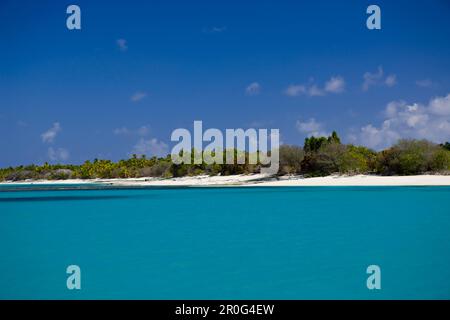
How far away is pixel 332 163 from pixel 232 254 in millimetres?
41174

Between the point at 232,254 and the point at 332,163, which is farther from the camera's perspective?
the point at 332,163

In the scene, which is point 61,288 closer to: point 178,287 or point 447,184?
point 178,287

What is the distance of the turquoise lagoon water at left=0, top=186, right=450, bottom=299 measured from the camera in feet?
28.6

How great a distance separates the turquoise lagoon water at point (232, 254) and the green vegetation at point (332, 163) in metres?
25.1

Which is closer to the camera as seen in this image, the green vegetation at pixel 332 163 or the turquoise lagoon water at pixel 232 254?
the turquoise lagoon water at pixel 232 254

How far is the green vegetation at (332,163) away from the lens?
4459 cm

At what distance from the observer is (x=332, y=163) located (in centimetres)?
5128

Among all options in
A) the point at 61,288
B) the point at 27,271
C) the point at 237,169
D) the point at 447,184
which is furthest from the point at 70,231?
the point at 237,169

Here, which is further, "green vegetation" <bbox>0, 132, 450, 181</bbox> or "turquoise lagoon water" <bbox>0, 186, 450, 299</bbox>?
"green vegetation" <bbox>0, 132, 450, 181</bbox>

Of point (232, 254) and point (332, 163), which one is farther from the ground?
point (332, 163)

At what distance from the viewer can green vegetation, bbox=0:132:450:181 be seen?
4459 cm

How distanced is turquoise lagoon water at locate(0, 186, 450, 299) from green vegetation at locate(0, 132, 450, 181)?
989 inches

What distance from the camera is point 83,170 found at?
90.2 metres
